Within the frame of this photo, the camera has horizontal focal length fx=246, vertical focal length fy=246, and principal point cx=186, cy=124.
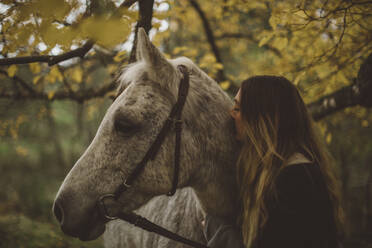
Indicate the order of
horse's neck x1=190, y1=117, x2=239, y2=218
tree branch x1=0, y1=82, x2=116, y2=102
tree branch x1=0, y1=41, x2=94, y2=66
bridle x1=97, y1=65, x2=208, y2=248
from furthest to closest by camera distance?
tree branch x1=0, y1=82, x2=116, y2=102 < tree branch x1=0, y1=41, x2=94, y2=66 < horse's neck x1=190, y1=117, x2=239, y2=218 < bridle x1=97, y1=65, x2=208, y2=248

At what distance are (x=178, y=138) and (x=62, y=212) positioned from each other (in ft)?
2.66

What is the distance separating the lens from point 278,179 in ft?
4.78

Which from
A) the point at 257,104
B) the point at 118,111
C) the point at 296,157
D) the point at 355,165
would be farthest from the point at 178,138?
the point at 355,165

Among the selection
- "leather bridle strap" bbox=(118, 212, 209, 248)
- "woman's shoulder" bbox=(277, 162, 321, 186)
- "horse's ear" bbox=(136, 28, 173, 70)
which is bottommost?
"leather bridle strap" bbox=(118, 212, 209, 248)

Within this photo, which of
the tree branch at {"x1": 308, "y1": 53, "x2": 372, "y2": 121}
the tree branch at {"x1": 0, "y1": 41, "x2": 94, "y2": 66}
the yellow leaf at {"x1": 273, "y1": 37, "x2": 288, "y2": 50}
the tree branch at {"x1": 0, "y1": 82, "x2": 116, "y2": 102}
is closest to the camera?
the tree branch at {"x1": 0, "y1": 41, "x2": 94, "y2": 66}

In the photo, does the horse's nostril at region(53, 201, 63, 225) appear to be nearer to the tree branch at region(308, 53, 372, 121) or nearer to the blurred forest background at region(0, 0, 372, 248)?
the blurred forest background at region(0, 0, 372, 248)

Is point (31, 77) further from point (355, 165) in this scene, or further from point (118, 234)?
point (355, 165)

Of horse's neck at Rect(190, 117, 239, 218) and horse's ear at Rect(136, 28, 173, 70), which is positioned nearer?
horse's ear at Rect(136, 28, 173, 70)

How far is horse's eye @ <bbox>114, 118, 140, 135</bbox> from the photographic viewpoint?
1.49 m

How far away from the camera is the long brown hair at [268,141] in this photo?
153cm

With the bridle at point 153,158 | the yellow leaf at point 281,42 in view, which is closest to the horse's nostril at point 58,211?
the bridle at point 153,158

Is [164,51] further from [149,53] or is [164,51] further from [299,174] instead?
[299,174]

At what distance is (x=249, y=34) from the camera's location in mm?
7273

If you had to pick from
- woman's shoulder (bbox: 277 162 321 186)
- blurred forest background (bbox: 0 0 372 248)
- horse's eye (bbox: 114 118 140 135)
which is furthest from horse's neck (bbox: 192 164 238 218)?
blurred forest background (bbox: 0 0 372 248)
